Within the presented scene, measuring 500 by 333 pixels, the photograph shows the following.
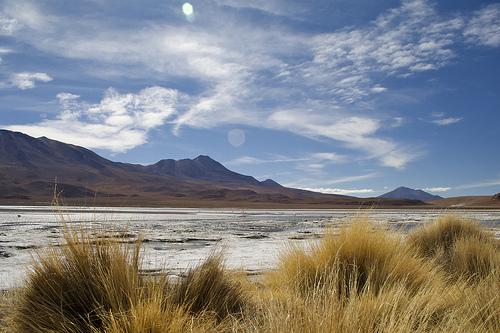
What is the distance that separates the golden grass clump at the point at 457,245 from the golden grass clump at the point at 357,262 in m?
1.03

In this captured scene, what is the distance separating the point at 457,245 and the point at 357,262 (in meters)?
2.42

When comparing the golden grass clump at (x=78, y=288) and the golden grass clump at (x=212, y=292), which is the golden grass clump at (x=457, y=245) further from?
the golden grass clump at (x=78, y=288)

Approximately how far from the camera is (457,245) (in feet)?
23.2

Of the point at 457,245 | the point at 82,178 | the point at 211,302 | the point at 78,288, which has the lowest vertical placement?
the point at 211,302

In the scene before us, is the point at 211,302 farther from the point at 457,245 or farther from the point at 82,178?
the point at 82,178

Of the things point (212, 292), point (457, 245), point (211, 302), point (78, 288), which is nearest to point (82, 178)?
point (457, 245)

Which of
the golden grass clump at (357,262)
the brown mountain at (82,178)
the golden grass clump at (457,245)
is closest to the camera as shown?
the golden grass clump at (357,262)

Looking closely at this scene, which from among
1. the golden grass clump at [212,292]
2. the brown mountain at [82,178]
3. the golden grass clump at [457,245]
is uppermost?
the brown mountain at [82,178]

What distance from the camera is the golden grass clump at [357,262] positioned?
17.0 feet

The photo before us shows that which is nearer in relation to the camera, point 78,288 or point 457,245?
point 78,288

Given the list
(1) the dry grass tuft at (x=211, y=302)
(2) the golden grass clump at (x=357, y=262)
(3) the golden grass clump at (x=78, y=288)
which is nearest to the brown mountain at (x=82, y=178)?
(2) the golden grass clump at (x=357, y=262)

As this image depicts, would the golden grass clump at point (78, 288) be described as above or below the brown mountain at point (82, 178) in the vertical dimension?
below

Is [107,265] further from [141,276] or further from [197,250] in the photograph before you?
[197,250]

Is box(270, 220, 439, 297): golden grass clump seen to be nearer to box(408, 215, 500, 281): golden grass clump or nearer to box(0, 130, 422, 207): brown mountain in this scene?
box(408, 215, 500, 281): golden grass clump
